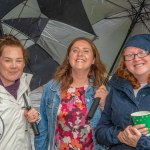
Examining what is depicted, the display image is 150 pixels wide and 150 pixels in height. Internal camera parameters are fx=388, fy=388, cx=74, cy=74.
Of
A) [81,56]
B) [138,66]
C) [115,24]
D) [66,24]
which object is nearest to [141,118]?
[138,66]

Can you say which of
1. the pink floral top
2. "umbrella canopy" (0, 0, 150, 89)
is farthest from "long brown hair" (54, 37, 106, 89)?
"umbrella canopy" (0, 0, 150, 89)

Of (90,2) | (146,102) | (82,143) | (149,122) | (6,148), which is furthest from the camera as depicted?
(90,2)

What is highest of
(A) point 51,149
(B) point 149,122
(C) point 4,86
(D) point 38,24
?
(D) point 38,24

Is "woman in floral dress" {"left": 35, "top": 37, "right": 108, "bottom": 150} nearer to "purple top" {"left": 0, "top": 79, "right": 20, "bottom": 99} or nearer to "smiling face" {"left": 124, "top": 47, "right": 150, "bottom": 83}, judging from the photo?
"purple top" {"left": 0, "top": 79, "right": 20, "bottom": 99}

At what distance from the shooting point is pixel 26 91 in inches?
145

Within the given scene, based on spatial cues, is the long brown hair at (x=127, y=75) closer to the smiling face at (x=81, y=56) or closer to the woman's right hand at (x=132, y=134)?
the woman's right hand at (x=132, y=134)

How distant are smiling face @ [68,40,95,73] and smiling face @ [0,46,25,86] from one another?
49cm

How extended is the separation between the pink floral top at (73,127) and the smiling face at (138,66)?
803 millimetres

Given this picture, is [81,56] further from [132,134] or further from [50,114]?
[132,134]

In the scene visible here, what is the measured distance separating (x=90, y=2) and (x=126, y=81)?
1973mm

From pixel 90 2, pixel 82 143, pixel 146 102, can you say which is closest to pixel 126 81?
pixel 146 102

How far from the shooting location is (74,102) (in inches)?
144

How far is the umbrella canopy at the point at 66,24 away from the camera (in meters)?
4.81

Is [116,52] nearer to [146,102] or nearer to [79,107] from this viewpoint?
[79,107]
